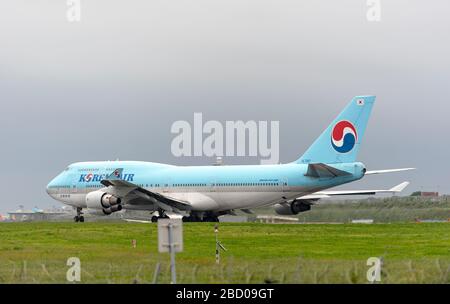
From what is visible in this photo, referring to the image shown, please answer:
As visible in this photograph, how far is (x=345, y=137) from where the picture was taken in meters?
68.4

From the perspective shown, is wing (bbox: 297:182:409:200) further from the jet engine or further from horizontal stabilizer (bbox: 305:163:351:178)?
Result: the jet engine

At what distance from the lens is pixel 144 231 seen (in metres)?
57.4

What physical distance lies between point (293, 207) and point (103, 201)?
15571 millimetres

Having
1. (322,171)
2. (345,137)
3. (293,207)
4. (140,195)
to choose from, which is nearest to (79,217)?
(140,195)

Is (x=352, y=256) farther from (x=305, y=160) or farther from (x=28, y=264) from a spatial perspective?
(x=305, y=160)

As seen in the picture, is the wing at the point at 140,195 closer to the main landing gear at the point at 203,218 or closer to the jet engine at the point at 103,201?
the jet engine at the point at 103,201

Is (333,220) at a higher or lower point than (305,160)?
lower

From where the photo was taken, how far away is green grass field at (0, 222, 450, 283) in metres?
24.1

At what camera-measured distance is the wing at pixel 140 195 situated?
73.6 m

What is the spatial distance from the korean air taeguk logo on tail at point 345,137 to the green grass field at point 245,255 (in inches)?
401

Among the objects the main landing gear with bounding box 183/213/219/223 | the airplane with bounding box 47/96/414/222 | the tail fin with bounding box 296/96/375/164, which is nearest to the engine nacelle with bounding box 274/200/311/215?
the airplane with bounding box 47/96/414/222

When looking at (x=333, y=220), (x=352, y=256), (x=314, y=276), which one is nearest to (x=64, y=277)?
(x=314, y=276)

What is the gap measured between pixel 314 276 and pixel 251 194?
49.7 meters
